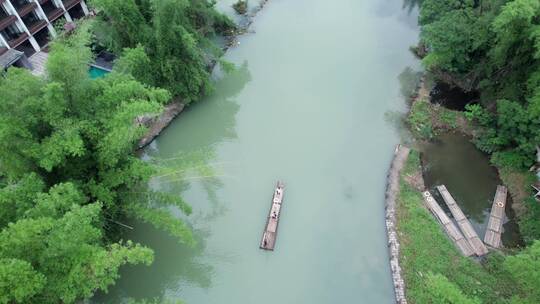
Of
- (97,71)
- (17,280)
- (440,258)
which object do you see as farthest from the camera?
(97,71)

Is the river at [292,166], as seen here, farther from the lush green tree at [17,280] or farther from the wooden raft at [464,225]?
the lush green tree at [17,280]

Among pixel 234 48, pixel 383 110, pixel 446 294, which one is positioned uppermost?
pixel 234 48

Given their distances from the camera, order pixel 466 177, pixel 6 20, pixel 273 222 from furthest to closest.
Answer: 1. pixel 6 20
2. pixel 466 177
3. pixel 273 222

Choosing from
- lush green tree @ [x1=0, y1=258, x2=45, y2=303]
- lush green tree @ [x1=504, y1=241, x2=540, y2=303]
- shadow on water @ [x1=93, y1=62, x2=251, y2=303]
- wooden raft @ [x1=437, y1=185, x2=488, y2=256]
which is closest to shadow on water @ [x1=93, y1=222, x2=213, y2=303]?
shadow on water @ [x1=93, y1=62, x2=251, y2=303]

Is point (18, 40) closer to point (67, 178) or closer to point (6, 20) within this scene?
point (6, 20)

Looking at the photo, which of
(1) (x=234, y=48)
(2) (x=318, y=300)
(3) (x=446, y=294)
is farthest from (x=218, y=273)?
(1) (x=234, y=48)

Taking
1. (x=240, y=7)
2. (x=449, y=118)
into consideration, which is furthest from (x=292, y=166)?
(x=240, y=7)

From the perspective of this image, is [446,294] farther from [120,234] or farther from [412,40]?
[412,40]
